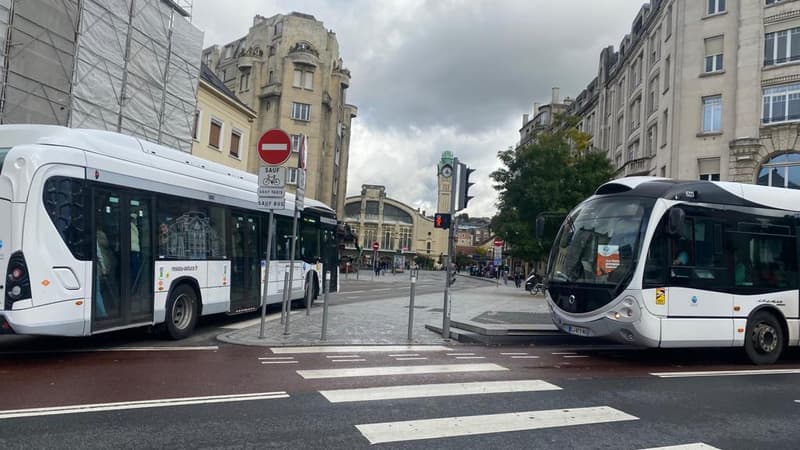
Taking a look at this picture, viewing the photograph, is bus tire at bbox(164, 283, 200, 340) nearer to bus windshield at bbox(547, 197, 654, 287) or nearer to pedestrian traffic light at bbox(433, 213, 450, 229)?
pedestrian traffic light at bbox(433, 213, 450, 229)

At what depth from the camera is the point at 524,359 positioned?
920 centimetres

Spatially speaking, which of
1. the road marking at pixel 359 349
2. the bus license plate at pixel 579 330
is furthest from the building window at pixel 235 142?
the bus license plate at pixel 579 330

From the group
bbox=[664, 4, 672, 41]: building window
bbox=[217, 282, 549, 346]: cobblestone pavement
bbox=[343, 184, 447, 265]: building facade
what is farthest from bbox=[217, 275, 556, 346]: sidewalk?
bbox=[343, 184, 447, 265]: building facade

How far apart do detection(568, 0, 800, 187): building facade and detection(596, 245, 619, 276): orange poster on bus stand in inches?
869

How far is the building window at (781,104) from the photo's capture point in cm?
2623

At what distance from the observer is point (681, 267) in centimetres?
909

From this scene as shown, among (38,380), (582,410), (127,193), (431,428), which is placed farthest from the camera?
(127,193)

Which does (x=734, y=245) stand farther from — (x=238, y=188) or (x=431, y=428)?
(x=238, y=188)

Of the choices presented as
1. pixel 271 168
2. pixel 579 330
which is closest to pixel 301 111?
pixel 271 168

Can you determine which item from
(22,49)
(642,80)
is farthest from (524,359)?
(642,80)

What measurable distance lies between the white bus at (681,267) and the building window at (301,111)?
131 ft

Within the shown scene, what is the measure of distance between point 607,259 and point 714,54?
Result: 2499cm

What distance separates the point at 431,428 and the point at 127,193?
6.02 metres

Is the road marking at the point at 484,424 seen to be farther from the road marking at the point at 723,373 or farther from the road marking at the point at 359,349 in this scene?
the road marking at the point at 359,349
